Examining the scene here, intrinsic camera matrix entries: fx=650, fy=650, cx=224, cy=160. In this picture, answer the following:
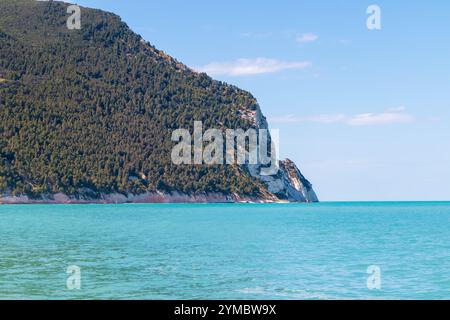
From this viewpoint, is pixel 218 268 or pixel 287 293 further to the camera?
pixel 218 268

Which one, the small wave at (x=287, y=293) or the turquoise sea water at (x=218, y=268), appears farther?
the turquoise sea water at (x=218, y=268)

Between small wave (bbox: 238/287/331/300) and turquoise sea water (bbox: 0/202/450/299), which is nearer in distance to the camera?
small wave (bbox: 238/287/331/300)
